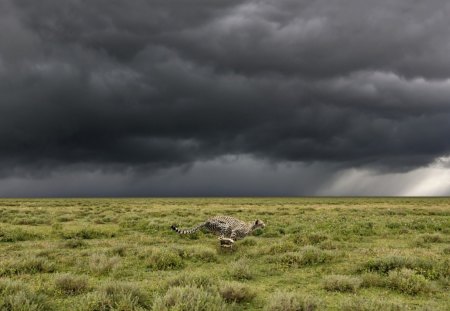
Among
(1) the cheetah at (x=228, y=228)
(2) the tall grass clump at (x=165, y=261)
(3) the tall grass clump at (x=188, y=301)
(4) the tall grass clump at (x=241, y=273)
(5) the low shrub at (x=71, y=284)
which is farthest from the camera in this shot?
(1) the cheetah at (x=228, y=228)

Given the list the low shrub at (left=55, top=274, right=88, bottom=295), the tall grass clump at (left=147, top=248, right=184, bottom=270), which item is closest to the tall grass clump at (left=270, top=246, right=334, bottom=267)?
the tall grass clump at (left=147, top=248, right=184, bottom=270)

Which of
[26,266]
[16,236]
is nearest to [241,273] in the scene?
[26,266]

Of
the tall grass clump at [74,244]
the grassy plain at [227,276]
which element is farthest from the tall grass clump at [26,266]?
the tall grass clump at [74,244]

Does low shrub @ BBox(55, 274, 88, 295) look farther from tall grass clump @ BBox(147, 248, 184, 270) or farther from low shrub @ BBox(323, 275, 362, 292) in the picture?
low shrub @ BBox(323, 275, 362, 292)

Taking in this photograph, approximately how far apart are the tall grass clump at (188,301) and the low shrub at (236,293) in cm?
55

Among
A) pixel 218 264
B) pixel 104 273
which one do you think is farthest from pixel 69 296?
pixel 218 264

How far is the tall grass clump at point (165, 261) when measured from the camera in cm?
1266

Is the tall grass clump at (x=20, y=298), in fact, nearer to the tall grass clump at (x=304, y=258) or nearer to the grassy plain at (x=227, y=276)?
the grassy plain at (x=227, y=276)

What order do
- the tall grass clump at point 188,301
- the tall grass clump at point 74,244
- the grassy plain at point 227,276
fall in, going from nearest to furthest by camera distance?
the tall grass clump at point 188,301 < the grassy plain at point 227,276 < the tall grass clump at point 74,244

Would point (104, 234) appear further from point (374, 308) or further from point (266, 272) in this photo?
point (374, 308)

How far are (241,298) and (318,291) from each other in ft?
7.03

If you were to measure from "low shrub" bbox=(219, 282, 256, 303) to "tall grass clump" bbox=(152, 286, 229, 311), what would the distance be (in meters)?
0.55

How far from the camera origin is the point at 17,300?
7.88m

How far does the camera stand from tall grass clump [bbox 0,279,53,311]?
7754 mm
